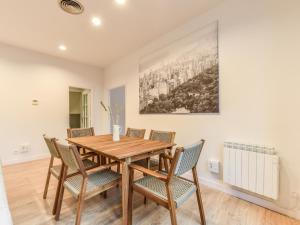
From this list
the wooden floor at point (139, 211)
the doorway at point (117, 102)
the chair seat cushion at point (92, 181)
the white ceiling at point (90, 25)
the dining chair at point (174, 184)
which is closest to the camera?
the dining chair at point (174, 184)

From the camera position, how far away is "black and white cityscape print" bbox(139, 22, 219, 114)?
7.55 ft

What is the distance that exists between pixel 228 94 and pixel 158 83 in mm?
1365

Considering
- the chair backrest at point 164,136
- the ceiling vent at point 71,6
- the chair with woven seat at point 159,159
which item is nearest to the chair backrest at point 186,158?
the chair with woven seat at point 159,159

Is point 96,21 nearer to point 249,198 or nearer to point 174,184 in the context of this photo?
point 174,184

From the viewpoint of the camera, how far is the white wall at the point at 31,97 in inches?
133

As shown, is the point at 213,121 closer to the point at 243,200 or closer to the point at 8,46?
the point at 243,200

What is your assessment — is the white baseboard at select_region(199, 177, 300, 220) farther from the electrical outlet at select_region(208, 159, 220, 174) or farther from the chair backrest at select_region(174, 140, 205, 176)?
the chair backrest at select_region(174, 140, 205, 176)

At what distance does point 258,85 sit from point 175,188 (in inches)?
61.5

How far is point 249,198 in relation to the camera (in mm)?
1960

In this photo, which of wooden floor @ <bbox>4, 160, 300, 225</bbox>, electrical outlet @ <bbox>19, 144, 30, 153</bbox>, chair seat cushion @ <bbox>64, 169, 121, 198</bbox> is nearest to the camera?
chair seat cushion @ <bbox>64, 169, 121, 198</bbox>

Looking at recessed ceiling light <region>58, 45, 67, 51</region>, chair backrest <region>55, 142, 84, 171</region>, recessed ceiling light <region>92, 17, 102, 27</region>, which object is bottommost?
chair backrest <region>55, 142, 84, 171</region>

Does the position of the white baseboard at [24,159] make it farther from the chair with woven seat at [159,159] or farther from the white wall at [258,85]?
the white wall at [258,85]

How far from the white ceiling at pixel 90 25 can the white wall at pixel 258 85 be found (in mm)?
440

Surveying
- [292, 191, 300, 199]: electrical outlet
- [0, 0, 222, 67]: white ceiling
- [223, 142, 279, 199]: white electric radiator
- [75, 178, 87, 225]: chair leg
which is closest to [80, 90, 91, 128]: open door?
[0, 0, 222, 67]: white ceiling
